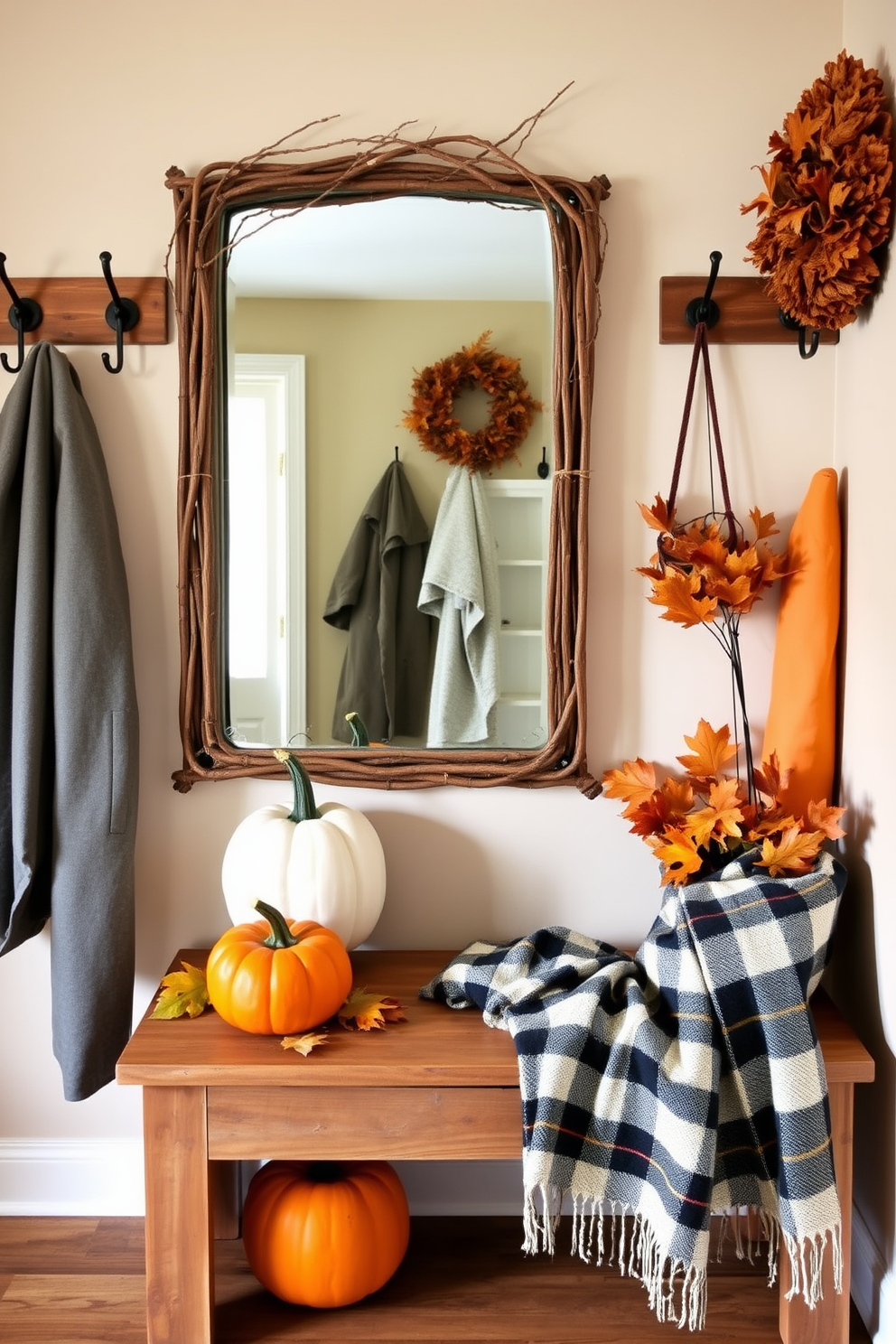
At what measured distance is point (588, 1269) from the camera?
5.84 feet

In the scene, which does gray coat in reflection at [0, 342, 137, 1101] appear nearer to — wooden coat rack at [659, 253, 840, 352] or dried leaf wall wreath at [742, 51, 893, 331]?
wooden coat rack at [659, 253, 840, 352]

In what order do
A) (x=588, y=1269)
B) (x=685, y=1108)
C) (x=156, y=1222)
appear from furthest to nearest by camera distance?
1. (x=588, y=1269)
2. (x=156, y=1222)
3. (x=685, y=1108)

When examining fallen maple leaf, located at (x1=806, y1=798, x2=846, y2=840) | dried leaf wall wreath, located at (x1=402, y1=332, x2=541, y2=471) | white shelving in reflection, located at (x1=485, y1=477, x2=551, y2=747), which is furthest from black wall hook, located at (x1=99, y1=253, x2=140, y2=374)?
fallen maple leaf, located at (x1=806, y1=798, x2=846, y2=840)

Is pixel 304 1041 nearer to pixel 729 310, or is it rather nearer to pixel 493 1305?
pixel 493 1305

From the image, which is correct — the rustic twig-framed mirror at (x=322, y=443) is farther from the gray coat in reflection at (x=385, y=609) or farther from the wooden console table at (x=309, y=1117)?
the wooden console table at (x=309, y=1117)

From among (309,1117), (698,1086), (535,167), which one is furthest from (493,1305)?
(535,167)

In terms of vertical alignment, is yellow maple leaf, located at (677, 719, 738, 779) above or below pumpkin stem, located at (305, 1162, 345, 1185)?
above

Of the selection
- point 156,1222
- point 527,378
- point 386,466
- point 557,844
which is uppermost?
point 527,378

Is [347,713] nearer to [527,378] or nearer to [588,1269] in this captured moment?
[527,378]

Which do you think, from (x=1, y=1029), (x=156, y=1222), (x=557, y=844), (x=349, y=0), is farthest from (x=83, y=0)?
(x=156, y=1222)

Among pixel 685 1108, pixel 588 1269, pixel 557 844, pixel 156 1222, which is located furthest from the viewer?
pixel 557 844

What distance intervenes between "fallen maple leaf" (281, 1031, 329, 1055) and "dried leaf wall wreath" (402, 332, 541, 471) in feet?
3.11

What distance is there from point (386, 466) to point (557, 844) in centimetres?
73

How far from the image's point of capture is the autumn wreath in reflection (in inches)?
63.2
